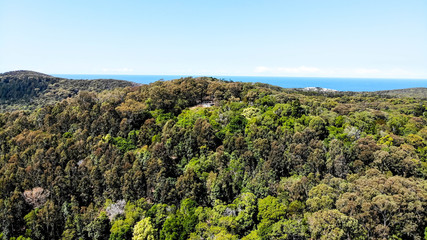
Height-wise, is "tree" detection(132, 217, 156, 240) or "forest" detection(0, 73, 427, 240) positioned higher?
"forest" detection(0, 73, 427, 240)

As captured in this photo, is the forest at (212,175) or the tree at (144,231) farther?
the tree at (144,231)

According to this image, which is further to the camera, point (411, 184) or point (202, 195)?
point (202, 195)

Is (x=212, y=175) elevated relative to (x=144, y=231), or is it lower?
elevated

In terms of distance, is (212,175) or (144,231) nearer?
(144,231)

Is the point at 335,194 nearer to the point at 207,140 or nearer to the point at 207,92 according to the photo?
the point at 207,140

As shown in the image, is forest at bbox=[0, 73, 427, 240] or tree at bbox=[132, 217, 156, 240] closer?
forest at bbox=[0, 73, 427, 240]

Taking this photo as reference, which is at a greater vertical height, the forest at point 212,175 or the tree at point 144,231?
the forest at point 212,175

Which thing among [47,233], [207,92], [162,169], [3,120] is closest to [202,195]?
[162,169]

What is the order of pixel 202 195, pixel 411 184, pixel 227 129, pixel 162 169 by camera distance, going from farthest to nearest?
1. pixel 227 129
2. pixel 162 169
3. pixel 202 195
4. pixel 411 184
